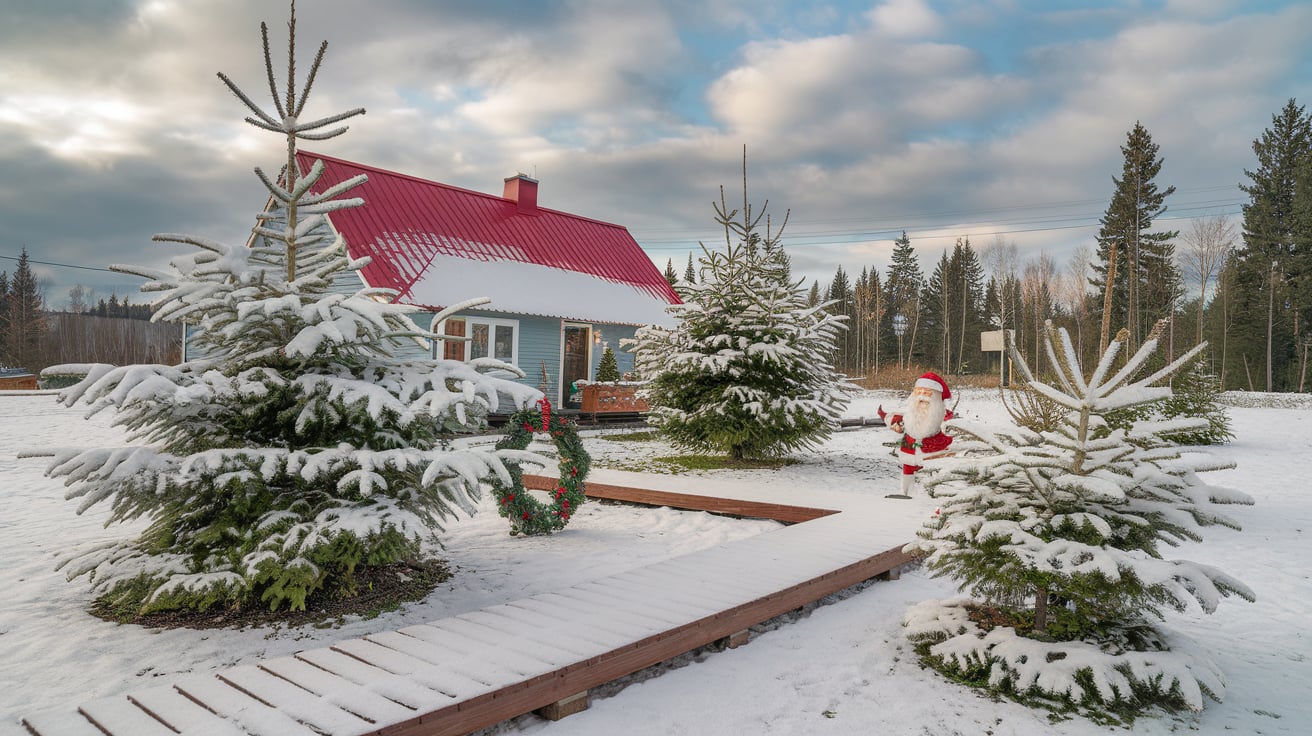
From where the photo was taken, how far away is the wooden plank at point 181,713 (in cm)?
278

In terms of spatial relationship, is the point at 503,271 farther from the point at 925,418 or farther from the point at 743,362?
the point at 925,418

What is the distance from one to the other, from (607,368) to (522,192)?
6.29 metres

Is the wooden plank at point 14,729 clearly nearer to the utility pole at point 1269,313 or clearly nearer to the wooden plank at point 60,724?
the wooden plank at point 60,724

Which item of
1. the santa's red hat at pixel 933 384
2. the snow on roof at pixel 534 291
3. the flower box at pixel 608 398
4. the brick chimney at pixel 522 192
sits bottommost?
the flower box at pixel 608 398

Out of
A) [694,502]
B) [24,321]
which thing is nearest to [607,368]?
[694,502]

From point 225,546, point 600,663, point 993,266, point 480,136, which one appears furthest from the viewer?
point 993,266

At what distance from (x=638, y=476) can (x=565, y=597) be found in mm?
5624

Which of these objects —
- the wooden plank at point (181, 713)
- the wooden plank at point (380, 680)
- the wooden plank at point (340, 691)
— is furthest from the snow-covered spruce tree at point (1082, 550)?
the wooden plank at point (181, 713)

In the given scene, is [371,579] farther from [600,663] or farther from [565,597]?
[600,663]

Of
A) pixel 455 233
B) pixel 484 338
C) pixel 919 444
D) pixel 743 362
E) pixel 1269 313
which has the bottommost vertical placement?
pixel 919 444

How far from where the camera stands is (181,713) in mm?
2908

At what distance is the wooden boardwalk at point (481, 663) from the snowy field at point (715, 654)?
0.25m

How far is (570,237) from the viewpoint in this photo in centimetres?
2191

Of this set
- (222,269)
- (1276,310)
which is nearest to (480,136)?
(222,269)
